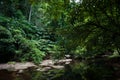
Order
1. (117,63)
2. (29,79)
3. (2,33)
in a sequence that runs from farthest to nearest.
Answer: (2,33), (117,63), (29,79)

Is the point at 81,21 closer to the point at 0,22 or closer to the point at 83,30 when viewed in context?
the point at 83,30

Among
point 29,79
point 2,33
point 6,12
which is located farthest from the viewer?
point 6,12

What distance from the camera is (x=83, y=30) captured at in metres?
7.29

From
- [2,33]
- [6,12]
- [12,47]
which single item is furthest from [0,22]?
[6,12]

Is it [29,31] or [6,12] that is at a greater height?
[6,12]

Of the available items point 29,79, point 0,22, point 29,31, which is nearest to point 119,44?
point 29,79

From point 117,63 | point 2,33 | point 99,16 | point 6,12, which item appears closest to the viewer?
point 99,16

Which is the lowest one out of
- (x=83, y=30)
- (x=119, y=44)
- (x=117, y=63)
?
(x=117, y=63)

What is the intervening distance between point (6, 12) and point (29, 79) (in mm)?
12472

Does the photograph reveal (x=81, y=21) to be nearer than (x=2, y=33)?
Yes

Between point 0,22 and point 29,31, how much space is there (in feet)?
14.5

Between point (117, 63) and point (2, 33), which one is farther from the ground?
point (2, 33)

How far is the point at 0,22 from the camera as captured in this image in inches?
672

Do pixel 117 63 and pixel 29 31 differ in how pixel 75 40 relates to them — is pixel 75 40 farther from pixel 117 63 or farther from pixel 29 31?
pixel 29 31
